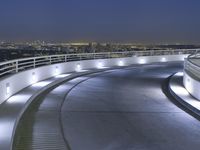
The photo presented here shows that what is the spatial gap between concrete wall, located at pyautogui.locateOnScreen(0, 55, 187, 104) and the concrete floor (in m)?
1.22

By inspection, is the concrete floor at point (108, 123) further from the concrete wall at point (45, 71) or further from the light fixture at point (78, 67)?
the light fixture at point (78, 67)

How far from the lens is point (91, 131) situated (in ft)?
34.0

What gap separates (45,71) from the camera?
2181cm

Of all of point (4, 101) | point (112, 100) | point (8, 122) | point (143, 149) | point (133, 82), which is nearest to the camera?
point (143, 149)

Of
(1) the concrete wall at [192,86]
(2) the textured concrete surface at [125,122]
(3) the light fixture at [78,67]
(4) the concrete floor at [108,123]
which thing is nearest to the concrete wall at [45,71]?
(3) the light fixture at [78,67]

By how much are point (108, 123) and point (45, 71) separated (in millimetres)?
10998

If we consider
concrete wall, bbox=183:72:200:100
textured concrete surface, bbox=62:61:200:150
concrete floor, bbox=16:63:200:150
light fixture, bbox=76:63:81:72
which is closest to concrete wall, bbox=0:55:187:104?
light fixture, bbox=76:63:81:72

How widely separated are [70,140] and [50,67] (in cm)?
1399

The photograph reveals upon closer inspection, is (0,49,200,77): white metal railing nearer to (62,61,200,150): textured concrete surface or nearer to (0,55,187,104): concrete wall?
(0,55,187,104): concrete wall

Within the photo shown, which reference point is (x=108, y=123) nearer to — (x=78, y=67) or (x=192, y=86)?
(x=192, y=86)

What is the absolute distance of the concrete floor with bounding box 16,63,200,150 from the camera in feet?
30.2

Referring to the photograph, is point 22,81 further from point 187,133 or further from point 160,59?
point 160,59

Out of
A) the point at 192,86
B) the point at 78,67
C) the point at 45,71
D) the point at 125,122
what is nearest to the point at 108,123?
the point at 125,122

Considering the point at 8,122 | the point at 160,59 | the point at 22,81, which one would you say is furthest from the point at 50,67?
the point at 160,59
